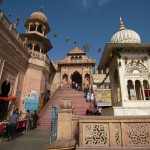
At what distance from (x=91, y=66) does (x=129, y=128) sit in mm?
22583

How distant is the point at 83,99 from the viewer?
685 inches

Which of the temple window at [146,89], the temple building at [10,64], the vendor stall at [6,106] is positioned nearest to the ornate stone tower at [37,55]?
the temple building at [10,64]

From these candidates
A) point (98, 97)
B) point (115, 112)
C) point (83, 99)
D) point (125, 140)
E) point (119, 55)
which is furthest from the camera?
point (98, 97)

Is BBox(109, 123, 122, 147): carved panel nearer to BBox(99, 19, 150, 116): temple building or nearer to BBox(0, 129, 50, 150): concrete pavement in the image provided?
BBox(99, 19, 150, 116): temple building

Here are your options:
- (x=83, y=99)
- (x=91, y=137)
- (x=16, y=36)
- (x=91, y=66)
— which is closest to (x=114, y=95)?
(x=91, y=137)

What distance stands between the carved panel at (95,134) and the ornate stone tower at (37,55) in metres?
13.3

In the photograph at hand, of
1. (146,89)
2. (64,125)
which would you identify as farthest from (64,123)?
(146,89)

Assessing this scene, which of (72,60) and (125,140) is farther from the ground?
(72,60)

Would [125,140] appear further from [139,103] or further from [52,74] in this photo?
[52,74]

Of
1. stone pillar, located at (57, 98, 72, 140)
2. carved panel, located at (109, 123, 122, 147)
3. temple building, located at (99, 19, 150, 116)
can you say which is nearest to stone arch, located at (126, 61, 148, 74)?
temple building, located at (99, 19, 150, 116)

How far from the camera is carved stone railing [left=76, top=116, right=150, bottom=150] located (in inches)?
168

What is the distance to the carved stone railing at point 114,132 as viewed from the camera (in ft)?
14.0

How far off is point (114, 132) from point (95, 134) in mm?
620

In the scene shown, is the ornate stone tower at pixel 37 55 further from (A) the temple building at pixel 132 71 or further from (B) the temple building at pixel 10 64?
(A) the temple building at pixel 132 71
